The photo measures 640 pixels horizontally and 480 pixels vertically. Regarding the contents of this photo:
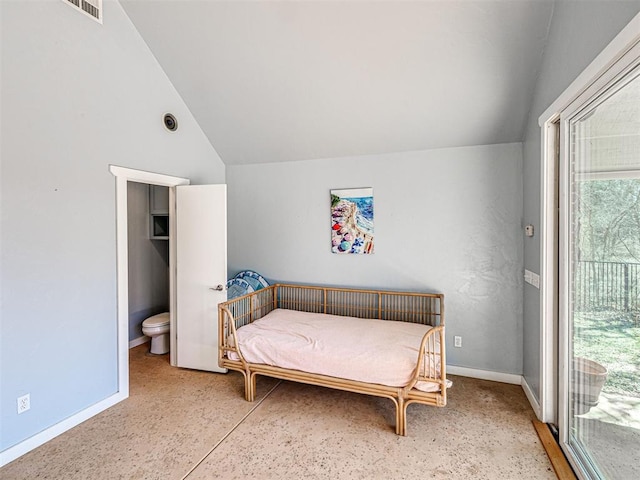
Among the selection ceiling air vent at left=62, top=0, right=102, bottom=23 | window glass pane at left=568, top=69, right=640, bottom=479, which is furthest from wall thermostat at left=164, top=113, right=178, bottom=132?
window glass pane at left=568, top=69, right=640, bottom=479

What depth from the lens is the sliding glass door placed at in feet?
4.61

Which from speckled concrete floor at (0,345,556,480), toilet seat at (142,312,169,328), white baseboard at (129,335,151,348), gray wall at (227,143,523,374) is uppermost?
gray wall at (227,143,523,374)

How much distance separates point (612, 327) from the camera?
1.57 m

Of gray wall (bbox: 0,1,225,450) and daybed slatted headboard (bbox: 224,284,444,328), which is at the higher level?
gray wall (bbox: 0,1,225,450)

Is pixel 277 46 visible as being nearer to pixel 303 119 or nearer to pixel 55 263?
pixel 303 119

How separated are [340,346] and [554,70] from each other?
7.94ft

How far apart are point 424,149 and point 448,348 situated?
1.99 meters

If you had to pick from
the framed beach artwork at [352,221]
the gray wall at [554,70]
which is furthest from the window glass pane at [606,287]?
the framed beach artwork at [352,221]

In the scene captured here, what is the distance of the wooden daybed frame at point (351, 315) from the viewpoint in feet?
7.04

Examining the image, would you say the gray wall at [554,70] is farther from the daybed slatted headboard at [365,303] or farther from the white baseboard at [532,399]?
the daybed slatted headboard at [365,303]

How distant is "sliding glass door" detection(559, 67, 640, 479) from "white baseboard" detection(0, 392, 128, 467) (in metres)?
3.25

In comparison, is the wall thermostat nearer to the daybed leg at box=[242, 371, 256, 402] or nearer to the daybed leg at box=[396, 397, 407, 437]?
the daybed leg at box=[242, 371, 256, 402]

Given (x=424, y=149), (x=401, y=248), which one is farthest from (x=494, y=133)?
(x=401, y=248)

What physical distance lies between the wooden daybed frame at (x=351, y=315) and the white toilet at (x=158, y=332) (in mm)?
1117
